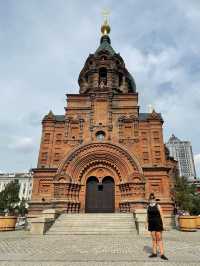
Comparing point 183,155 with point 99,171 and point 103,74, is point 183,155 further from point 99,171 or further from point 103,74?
point 99,171

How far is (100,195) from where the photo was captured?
21.3 meters

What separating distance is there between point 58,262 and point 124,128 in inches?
726

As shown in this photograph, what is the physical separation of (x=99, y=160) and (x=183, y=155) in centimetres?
14296

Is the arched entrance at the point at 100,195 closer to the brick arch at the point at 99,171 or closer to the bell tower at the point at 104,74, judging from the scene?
the brick arch at the point at 99,171

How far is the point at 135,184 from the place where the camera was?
65.5 ft

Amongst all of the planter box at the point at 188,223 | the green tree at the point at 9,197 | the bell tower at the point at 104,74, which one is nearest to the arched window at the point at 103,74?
the bell tower at the point at 104,74

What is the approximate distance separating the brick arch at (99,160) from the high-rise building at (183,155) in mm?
136658

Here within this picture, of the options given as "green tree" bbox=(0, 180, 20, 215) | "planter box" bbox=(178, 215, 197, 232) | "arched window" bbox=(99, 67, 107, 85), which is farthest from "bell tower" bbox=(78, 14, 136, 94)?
"green tree" bbox=(0, 180, 20, 215)

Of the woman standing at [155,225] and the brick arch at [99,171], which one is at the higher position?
the brick arch at [99,171]

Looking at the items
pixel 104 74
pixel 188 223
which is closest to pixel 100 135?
pixel 104 74

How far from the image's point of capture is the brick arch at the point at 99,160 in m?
20.9

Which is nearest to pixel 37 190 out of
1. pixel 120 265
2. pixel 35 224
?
pixel 35 224

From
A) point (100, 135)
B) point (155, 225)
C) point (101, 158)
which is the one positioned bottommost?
point (155, 225)

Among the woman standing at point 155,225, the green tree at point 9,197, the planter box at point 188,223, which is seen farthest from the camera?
the green tree at point 9,197
